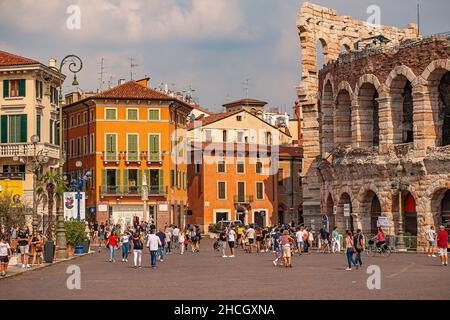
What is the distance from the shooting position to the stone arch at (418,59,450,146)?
49.7m

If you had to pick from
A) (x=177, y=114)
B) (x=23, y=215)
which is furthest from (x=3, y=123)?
(x=177, y=114)

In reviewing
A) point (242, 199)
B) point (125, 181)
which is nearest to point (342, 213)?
point (125, 181)

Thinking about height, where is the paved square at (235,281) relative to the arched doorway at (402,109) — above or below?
below

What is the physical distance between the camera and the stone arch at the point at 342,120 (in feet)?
187

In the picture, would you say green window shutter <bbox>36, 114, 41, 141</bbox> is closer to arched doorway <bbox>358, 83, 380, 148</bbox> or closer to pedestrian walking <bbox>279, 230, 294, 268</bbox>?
arched doorway <bbox>358, 83, 380, 148</bbox>

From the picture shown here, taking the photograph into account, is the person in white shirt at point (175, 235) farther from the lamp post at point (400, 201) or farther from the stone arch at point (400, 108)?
the stone arch at point (400, 108)

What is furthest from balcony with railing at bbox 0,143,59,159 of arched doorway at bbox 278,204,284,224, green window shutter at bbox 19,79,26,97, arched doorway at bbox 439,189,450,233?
arched doorway at bbox 278,204,284,224

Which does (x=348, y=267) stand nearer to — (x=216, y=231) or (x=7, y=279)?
(x=7, y=279)

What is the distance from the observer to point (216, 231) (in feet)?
272

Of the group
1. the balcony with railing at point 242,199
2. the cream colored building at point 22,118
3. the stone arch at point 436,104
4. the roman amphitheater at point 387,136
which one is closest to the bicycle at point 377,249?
the roman amphitheater at point 387,136

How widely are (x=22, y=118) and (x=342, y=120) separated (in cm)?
2125

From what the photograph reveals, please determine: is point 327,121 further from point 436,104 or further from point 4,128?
point 4,128

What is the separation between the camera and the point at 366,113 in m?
55.0

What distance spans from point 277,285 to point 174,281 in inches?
145
